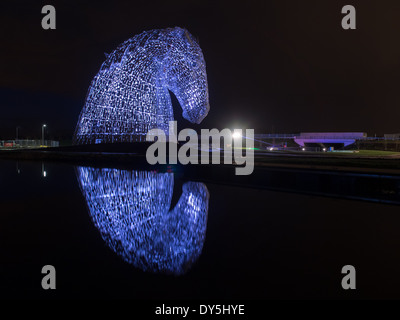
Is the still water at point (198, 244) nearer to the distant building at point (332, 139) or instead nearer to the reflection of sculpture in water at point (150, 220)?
the reflection of sculpture in water at point (150, 220)

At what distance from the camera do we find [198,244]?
6422 millimetres

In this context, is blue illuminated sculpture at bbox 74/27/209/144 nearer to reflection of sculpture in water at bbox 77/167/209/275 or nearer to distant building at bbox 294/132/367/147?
reflection of sculpture in water at bbox 77/167/209/275

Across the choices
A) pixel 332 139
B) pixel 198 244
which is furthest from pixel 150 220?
pixel 332 139

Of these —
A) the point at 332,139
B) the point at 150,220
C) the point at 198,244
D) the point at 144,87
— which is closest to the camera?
the point at 198,244

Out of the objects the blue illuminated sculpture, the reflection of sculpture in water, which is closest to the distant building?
the blue illuminated sculpture

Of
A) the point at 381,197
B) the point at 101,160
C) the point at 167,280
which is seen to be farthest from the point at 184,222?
the point at 101,160

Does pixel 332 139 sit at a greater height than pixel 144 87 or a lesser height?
lesser

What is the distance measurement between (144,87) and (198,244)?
1833 centimetres

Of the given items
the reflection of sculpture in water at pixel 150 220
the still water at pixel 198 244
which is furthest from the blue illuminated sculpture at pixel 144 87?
the still water at pixel 198 244

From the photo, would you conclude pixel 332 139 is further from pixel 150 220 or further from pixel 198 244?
pixel 198 244

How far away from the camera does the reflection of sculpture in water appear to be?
5.89 metres

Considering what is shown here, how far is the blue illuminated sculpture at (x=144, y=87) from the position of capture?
70.2ft

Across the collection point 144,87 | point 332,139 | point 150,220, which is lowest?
point 150,220

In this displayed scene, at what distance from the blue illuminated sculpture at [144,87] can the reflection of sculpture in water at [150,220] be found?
408 inches
